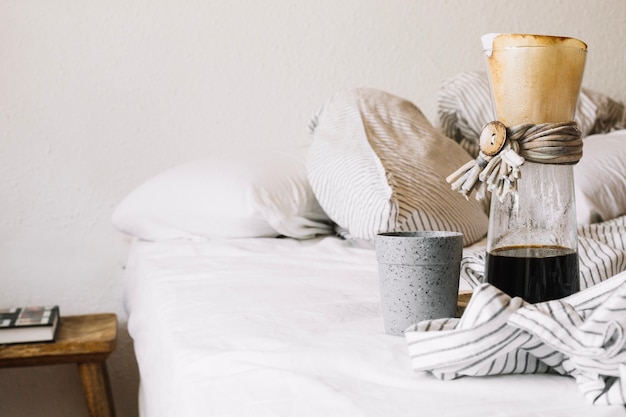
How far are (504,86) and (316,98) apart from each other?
1.27m

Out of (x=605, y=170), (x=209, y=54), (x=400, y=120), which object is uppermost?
(x=209, y=54)

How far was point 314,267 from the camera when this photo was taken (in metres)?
1.06

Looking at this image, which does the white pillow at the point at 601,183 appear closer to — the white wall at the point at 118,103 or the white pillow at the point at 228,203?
the white pillow at the point at 228,203

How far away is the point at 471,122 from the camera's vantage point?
1617 millimetres

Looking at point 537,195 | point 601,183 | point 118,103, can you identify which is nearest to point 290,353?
point 537,195

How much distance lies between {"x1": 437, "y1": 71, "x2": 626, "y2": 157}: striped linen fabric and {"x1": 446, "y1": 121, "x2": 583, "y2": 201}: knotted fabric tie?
1.02 metres

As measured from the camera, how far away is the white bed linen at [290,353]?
484mm

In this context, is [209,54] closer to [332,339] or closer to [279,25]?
[279,25]

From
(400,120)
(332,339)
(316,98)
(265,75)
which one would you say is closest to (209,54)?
(265,75)

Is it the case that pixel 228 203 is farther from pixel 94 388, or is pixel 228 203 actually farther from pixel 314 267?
pixel 94 388

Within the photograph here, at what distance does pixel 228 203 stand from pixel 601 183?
661 mm

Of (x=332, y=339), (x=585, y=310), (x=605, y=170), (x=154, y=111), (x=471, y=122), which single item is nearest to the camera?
(x=585, y=310)

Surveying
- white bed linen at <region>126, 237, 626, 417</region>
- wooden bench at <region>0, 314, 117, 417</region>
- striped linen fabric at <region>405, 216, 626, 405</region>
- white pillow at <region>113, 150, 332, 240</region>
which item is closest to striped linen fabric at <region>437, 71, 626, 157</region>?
white pillow at <region>113, 150, 332, 240</region>

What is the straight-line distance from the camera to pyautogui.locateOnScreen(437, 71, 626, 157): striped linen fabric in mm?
1614
